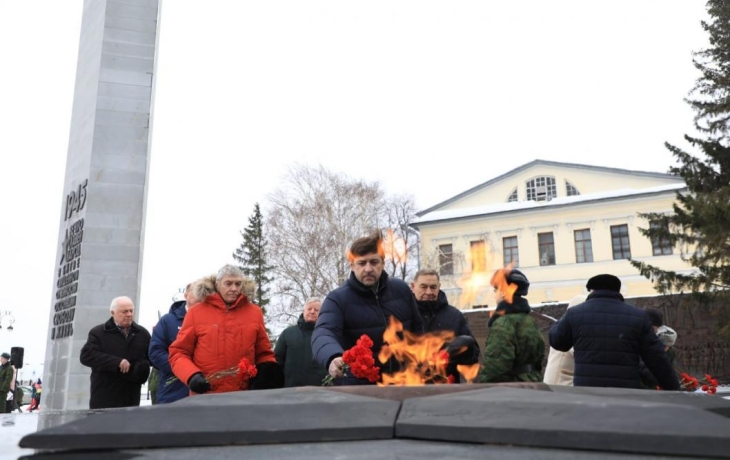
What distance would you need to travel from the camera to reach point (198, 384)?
3.92 metres

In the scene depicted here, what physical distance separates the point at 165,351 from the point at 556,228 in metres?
32.6

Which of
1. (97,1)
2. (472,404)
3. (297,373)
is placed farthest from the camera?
(97,1)

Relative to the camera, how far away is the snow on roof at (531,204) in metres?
33.4

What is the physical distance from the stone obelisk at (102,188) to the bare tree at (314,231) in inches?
576

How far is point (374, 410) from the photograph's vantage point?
9.11ft

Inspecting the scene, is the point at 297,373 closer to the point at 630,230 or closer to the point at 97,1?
the point at 97,1

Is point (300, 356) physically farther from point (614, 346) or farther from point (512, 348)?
point (614, 346)

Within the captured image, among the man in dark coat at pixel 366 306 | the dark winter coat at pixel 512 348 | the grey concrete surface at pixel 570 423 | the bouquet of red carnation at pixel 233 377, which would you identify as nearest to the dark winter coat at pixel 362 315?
the man in dark coat at pixel 366 306

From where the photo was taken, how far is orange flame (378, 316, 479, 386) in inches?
150

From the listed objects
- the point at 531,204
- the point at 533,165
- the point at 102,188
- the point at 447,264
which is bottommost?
the point at 102,188

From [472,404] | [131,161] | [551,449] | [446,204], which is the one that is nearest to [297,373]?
[472,404]

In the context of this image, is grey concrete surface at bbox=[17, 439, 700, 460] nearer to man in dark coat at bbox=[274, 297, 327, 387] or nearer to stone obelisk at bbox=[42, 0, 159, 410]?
man in dark coat at bbox=[274, 297, 327, 387]

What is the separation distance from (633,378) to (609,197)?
105 feet

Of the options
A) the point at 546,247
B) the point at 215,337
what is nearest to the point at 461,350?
the point at 215,337
